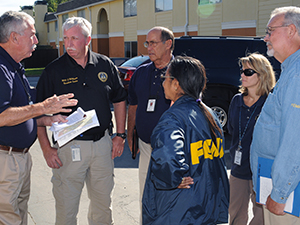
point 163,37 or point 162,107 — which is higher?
point 163,37

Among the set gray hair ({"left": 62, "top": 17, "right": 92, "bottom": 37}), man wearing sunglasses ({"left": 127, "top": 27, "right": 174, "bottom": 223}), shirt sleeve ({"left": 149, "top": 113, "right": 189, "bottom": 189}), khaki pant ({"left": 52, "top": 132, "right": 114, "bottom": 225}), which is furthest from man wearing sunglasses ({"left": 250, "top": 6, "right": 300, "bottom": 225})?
gray hair ({"left": 62, "top": 17, "right": 92, "bottom": 37})

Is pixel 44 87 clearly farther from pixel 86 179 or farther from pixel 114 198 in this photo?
pixel 114 198

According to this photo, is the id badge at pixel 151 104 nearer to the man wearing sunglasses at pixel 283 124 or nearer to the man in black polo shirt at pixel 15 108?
the man in black polo shirt at pixel 15 108

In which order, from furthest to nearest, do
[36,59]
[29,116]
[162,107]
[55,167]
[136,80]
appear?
1. [36,59]
2. [136,80]
3. [162,107]
4. [55,167]
5. [29,116]

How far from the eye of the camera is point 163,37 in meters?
3.48

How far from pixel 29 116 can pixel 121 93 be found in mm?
1187

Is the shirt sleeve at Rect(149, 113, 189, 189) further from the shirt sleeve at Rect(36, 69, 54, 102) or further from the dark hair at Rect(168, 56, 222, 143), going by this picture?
the shirt sleeve at Rect(36, 69, 54, 102)

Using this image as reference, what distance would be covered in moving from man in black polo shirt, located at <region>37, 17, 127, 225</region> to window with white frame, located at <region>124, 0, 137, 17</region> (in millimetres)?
20825

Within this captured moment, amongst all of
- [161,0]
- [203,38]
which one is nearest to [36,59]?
[161,0]

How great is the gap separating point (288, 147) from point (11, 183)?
229 cm

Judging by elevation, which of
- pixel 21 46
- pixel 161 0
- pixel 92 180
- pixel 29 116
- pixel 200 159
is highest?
pixel 161 0

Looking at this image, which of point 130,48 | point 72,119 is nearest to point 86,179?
point 72,119

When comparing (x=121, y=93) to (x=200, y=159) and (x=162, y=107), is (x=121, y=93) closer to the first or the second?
(x=162, y=107)

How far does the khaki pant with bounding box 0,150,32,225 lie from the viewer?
2.64m
